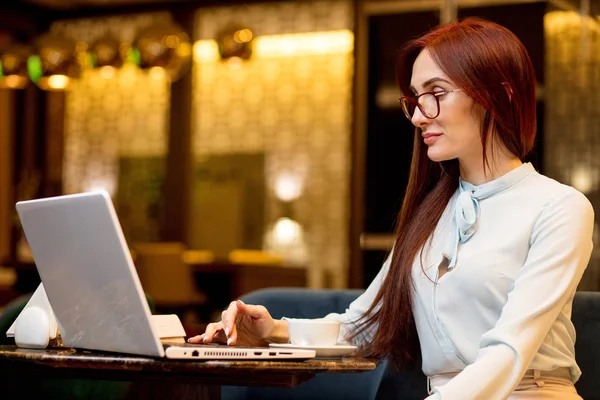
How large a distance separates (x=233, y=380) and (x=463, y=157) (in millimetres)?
755

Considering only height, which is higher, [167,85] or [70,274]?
[167,85]

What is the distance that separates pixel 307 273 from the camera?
30.5 ft

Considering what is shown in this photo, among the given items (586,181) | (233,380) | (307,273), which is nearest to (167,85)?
(307,273)

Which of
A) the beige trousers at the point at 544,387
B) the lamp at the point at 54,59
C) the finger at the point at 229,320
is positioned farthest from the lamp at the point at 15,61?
the beige trousers at the point at 544,387

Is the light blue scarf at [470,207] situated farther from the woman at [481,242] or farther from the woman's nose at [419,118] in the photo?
the woman's nose at [419,118]

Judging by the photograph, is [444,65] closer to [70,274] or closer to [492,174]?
[492,174]

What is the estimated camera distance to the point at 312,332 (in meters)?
1.74

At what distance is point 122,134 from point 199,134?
0.97 metres

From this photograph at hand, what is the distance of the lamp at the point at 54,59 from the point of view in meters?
7.96

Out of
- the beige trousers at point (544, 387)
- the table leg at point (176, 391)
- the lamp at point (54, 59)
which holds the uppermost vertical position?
the lamp at point (54, 59)

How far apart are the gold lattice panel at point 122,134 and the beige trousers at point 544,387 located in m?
8.47

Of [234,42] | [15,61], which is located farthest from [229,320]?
[15,61]

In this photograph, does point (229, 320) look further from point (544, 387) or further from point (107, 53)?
point (107, 53)

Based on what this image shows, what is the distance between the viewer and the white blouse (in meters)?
1.62
